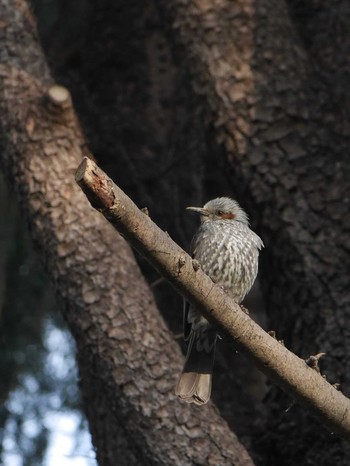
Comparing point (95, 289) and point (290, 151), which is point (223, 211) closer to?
point (290, 151)

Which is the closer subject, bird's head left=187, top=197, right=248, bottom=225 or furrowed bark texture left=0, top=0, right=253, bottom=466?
furrowed bark texture left=0, top=0, right=253, bottom=466

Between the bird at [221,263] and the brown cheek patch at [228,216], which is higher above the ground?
the brown cheek patch at [228,216]

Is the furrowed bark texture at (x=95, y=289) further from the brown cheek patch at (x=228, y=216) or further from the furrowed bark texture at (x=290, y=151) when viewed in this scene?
the brown cheek patch at (x=228, y=216)

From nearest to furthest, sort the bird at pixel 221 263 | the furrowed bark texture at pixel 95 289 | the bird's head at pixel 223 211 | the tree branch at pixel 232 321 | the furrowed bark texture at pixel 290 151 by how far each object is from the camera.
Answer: the tree branch at pixel 232 321, the furrowed bark texture at pixel 95 289, the furrowed bark texture at pixel 290 151, the bird at pixel 221 263, the bird's head at pixel 223 211

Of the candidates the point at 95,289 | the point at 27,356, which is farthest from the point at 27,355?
the point at 95,289

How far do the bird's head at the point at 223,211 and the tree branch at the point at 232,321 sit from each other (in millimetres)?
1750

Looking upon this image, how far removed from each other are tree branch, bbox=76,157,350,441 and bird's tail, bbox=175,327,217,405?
0.67 metres

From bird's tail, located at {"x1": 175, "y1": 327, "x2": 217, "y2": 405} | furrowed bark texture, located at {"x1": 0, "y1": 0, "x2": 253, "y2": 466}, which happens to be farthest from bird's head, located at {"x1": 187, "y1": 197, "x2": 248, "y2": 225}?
Result: furrowed bark texture, located at {"x1": 0, "y1": 0, "x2": 253, "y2": 466}

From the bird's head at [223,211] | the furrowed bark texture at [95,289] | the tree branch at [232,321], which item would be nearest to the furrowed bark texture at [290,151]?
the bird's head at [223,211]

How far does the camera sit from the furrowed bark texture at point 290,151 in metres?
4.41

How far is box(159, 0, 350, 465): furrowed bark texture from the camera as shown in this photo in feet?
14.5

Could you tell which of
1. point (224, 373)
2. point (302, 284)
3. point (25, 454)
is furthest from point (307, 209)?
point (25, 454)

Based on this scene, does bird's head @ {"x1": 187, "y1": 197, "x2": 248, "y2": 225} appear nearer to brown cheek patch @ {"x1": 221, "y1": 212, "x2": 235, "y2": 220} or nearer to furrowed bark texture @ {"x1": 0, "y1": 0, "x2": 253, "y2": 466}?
brown cheek patch @ {"x1": 221, "y1": 212, "x2": 235, "y2": 220}

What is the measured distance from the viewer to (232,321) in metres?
3.38
